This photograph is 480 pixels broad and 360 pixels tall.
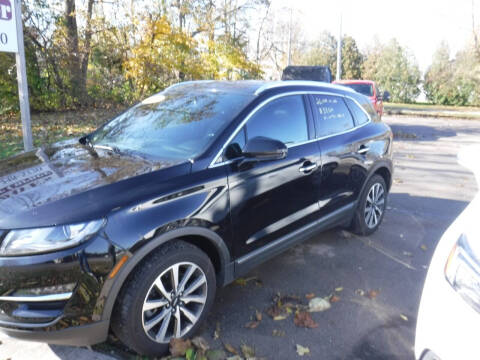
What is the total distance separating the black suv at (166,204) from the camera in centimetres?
210

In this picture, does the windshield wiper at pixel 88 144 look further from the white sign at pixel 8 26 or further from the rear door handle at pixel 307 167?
the white sign at pixel 8 26

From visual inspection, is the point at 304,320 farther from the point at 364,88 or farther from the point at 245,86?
the point at 364,88

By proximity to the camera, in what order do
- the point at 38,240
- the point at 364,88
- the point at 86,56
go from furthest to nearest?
the point at 86,56 < the point at 364,88 < the point at 38,240

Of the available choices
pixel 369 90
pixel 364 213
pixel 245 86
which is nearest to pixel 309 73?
pixel 369 90

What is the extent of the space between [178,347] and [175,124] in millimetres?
1690

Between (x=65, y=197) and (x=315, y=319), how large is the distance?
2050mm

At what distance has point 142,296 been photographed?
2.34 m

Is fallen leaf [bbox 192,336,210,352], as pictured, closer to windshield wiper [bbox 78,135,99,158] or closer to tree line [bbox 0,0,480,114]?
windshield wiper [bbox 78,135,99,158]

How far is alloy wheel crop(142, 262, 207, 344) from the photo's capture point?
2467 millimetres

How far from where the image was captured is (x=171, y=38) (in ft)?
44.2

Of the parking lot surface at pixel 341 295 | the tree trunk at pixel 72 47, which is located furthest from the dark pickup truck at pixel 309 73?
the parking lot surface at pixel 341 295

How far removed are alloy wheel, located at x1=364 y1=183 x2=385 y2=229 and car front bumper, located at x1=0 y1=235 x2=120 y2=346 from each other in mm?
3281

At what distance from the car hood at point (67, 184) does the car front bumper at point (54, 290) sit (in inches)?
7.4

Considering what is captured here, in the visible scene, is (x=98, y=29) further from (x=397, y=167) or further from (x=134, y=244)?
(x=134, y=244)
